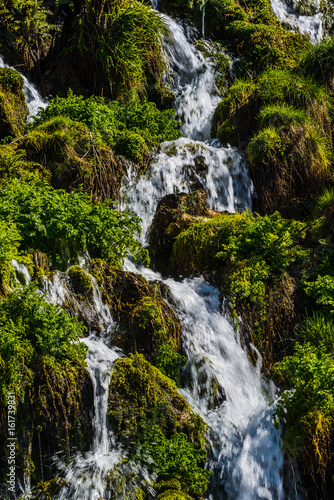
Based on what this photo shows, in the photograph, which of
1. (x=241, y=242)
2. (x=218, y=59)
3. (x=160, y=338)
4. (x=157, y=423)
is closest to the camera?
(x=157, y=423)

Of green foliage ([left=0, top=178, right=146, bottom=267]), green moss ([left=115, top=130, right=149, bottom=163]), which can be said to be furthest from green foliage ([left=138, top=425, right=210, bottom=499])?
green moss ([left=115, top=130, right=149, bottom=163])

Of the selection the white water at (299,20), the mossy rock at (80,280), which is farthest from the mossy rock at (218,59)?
the mossy rock at (80,280)

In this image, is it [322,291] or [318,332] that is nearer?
[318,332]

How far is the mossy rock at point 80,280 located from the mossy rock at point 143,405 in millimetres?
1159

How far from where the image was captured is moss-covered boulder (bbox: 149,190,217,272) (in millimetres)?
7930

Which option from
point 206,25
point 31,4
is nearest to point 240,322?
point 31,4

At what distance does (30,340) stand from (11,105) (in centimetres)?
595

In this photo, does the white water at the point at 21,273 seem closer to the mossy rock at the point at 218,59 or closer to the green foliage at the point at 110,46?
the green foliage at the point at 110,46

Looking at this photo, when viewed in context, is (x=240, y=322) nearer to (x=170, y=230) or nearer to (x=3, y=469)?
(x=170, y=230)

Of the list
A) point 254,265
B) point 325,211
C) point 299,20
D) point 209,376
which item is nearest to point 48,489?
point 209,376

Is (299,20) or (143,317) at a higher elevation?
(299,20)

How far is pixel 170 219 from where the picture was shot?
26.4 feet

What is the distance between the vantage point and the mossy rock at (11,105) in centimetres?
926

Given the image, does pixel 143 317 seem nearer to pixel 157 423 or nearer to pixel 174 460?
pixel 157 423
